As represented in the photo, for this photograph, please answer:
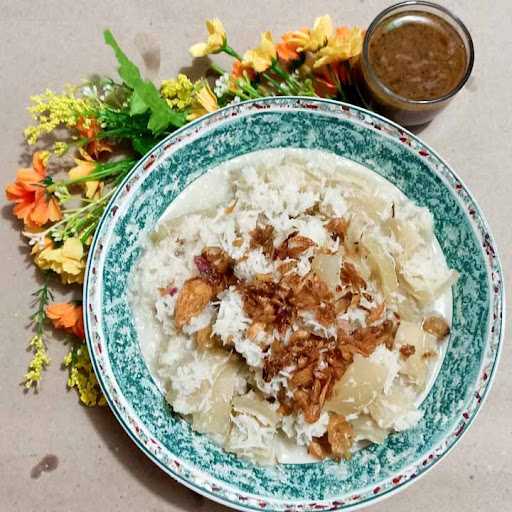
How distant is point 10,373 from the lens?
2.22m

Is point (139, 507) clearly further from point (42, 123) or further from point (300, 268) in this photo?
point (42, 123)

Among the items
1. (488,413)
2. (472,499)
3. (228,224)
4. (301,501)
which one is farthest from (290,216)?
(472,499)

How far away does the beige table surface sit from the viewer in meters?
2.18

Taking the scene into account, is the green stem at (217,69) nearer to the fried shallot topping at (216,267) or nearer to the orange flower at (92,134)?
the orange flower at (92,134)

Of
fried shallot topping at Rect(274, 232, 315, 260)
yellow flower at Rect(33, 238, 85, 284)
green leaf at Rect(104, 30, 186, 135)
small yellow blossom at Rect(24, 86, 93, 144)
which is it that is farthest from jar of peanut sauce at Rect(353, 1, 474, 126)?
yellow flower at Rect(33, 238, 85, 284)

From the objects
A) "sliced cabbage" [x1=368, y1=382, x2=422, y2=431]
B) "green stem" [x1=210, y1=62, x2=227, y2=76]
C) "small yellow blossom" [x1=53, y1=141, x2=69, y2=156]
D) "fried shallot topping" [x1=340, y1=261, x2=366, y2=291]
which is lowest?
"sliced cabbage" [x1=368, y1=382, x2=422, y2=431]

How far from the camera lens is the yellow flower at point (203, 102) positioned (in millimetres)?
2170

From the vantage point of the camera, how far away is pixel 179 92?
Answer: 2227mm

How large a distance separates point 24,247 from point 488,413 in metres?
1.78

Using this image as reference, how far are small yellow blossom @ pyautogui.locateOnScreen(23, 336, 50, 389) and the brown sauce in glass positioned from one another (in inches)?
58.7

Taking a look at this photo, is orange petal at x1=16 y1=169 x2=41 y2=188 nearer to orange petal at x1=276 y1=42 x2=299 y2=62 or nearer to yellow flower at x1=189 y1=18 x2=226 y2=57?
yellow flower at x1=189 y1=18 x2=226 y2=57

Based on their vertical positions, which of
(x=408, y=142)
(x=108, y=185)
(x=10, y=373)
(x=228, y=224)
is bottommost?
(x=10, y=373)

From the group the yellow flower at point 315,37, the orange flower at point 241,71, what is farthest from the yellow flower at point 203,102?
the yellow flower at point 315,37

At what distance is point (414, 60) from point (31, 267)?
1.53m
